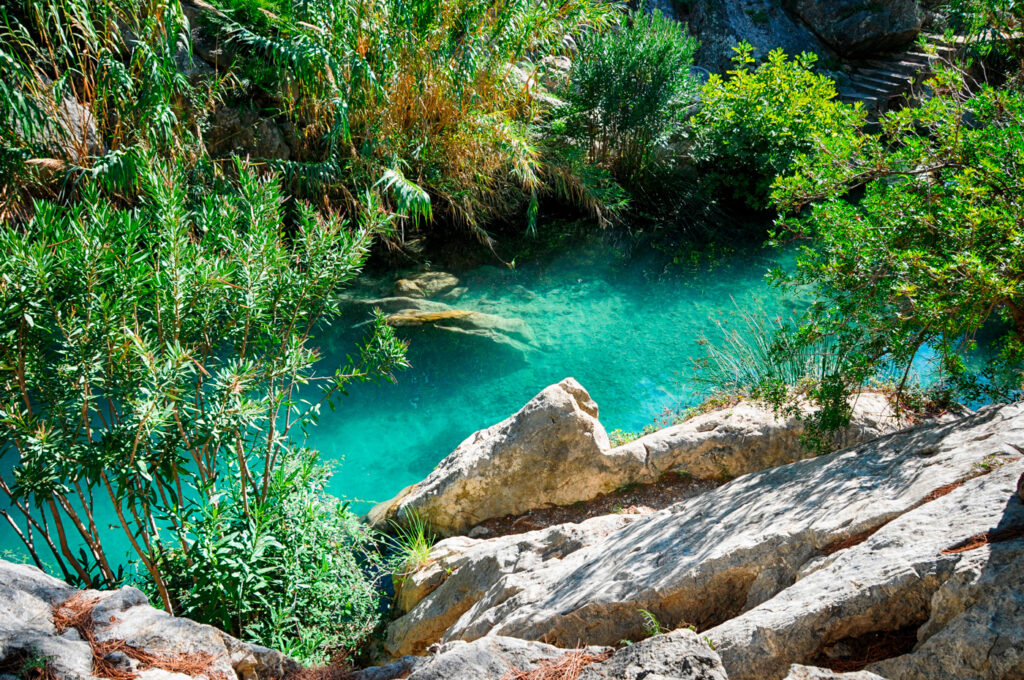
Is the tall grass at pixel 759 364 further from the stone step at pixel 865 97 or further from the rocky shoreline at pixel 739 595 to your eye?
the stone step at pixel 865 97

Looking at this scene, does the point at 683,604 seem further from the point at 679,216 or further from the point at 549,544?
the point at 679,216

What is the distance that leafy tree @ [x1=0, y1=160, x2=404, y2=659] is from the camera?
2.94m

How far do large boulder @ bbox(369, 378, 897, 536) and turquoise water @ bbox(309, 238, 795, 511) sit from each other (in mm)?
929

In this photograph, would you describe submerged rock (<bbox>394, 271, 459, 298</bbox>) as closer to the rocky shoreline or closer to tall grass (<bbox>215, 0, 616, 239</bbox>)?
A: tall grass (<bbox>215, 0, 616, 239</bbox>)

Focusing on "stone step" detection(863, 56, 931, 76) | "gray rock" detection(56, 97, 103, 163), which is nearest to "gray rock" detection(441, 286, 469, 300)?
"gray rock" detection(56, 97, 103, 163)

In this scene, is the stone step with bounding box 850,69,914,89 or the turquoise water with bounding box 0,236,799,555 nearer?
the turquoise water with bounding box 0,236,799,555

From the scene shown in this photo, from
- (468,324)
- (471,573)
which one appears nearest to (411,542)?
(471,573)

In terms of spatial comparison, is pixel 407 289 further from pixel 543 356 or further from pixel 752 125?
pixel 752 125

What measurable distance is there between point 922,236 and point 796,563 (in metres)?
1.80

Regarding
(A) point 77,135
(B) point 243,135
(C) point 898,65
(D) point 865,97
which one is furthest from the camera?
(C) point 898,65

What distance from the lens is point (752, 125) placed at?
10977 mm

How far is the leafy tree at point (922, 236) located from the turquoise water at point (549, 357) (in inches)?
119

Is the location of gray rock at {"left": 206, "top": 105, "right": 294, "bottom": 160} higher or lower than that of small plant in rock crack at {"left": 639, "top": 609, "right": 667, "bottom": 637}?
higher

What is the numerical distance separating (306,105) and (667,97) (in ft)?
20.5
